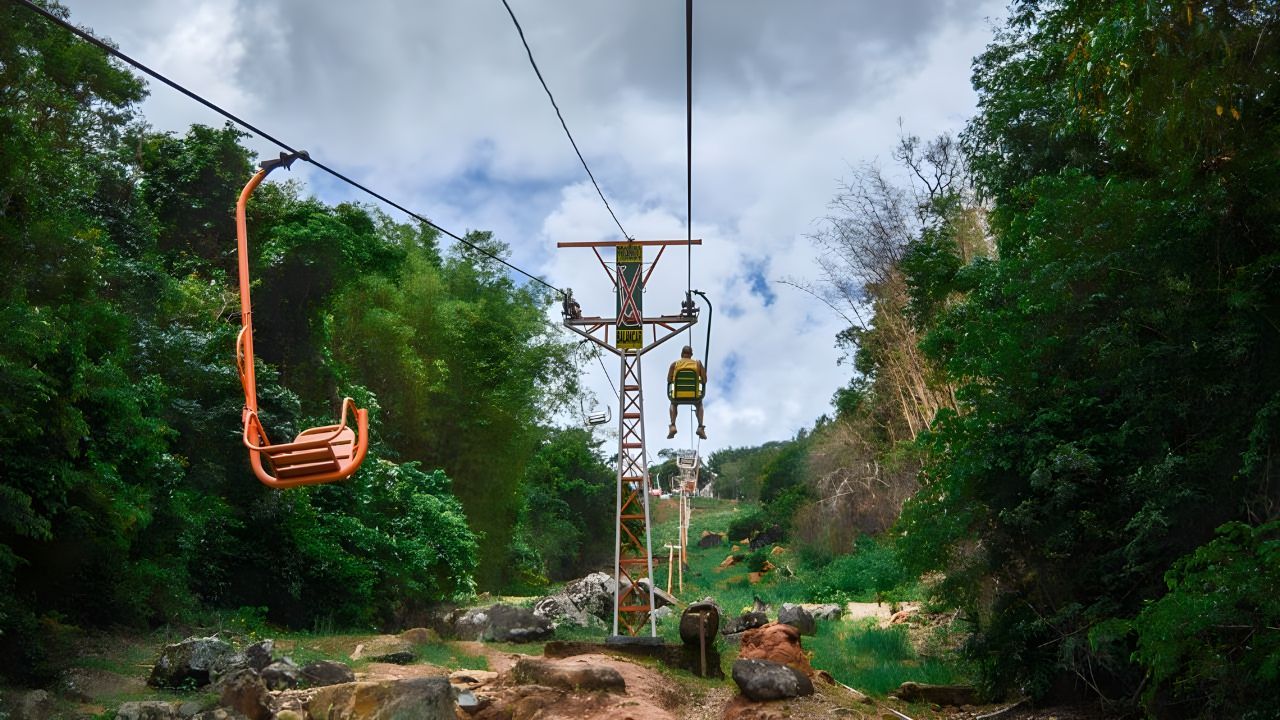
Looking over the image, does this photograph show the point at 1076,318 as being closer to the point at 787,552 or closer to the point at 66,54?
the point at 66,54

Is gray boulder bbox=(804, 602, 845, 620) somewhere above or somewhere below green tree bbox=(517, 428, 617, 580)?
below

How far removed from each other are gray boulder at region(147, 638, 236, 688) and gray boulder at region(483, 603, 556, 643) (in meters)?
8.11

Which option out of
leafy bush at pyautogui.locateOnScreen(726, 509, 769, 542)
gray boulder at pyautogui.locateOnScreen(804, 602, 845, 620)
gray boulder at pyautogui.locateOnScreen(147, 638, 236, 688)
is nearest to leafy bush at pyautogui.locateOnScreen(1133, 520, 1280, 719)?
gray boulder at pyautogui.locateOnScreen(147, 638, 236, 688)

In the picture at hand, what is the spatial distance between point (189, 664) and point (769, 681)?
6.72 m

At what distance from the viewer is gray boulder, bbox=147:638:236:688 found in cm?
1190

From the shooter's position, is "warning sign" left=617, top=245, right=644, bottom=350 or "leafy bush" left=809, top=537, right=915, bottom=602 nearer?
"warning sign" left=617, top=245, right=644, bottom=350

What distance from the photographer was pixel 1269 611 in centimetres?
715

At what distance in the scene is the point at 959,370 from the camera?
42.4 ft

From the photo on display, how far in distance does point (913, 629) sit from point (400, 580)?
37.1 ft

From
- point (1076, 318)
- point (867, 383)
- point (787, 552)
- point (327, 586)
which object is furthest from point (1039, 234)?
point (787, 552)

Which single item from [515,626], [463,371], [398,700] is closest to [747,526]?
[463,371]

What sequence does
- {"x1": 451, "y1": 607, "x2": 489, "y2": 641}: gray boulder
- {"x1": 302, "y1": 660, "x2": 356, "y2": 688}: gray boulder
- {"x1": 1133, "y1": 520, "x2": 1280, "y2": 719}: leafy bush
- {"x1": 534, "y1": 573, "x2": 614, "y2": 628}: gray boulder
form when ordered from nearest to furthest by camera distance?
{"x1": 1133, "y1": 520, "x2": 1280, "y2": 719}: leafy bush < {"x1": 302, "y1": 660, "x2": 356, "y2": 688}: gray boulder < {"x1": 451, "y1": 607, "x2": 489, "y2": 641}: gray boulder < {"x1": 534, "y1": 573, "x2": 614, "y2": 628}: gray boulder

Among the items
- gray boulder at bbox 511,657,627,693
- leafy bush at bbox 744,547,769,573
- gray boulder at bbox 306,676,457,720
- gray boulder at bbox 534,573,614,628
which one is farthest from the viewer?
leafy bush at bbox 744,547,769,573

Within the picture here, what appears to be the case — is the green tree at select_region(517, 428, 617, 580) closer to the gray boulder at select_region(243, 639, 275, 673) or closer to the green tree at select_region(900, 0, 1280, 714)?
the gray boulder at select_region(243, 639, 275, 673)
